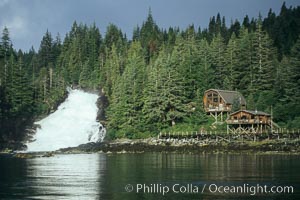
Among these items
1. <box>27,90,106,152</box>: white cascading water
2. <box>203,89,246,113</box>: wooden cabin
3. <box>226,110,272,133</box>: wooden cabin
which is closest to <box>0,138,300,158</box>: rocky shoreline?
<box>226,110,272,133</box>: wooden cabin

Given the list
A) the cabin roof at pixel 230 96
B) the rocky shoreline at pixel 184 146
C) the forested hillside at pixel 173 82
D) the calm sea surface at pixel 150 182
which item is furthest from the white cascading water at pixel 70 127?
the calm sea surface at pixel 150 182

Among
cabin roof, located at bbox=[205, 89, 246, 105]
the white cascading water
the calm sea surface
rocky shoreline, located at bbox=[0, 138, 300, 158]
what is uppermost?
cabin roof, located at bbox=[205, 89, 246, 105]

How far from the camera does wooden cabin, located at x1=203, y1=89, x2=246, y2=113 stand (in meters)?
76.5

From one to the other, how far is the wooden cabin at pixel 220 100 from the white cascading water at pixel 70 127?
1940 centimetres

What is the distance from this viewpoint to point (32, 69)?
125250mm

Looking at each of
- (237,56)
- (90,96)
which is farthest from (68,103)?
(237,56)

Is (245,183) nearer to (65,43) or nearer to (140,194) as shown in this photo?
(140,194)

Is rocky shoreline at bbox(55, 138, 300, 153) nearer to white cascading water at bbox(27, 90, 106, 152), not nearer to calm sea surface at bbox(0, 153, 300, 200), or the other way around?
white cascading water at bbox(27, 90, 106, 152)

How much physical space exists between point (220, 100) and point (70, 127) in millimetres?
28364

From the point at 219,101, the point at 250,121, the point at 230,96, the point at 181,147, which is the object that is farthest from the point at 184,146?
the point at 230,96

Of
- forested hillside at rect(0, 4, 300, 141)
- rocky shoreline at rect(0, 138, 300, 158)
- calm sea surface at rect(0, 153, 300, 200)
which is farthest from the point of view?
forested hillside at rect(0, 4, 300, 141)

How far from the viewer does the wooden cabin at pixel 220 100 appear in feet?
251

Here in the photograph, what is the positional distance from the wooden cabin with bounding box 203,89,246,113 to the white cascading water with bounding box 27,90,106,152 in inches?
764

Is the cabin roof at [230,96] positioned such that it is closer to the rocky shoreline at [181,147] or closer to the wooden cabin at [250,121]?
the wooden cabin at [250,121]
